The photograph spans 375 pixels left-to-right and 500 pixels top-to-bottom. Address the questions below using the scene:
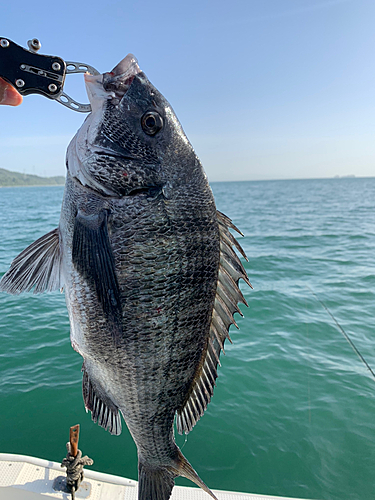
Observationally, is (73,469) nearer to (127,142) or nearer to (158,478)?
(158,478)

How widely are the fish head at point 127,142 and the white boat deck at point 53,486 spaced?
11.4ft

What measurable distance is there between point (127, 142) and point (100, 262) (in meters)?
0.65

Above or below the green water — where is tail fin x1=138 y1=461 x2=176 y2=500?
above

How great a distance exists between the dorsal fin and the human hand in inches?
49.0

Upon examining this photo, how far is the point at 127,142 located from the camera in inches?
71.7

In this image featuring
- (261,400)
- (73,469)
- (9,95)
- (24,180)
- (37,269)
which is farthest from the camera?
(24,180)

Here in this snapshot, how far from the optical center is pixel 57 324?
9453 millimetres

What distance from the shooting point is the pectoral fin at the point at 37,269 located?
1.87 meters

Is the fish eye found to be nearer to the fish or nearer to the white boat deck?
the fish

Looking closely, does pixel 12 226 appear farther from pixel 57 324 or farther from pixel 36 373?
pixel 36 373

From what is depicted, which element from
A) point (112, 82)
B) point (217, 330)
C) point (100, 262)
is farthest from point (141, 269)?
point (112, 82)

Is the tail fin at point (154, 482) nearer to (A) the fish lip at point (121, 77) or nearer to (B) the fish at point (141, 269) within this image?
(B) the fish at point (141, 269)

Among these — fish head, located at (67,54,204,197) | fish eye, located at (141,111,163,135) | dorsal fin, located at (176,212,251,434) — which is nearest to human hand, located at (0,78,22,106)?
fish head, located at (67,54,204,197)

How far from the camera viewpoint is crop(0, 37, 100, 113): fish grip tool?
5.45 ft
